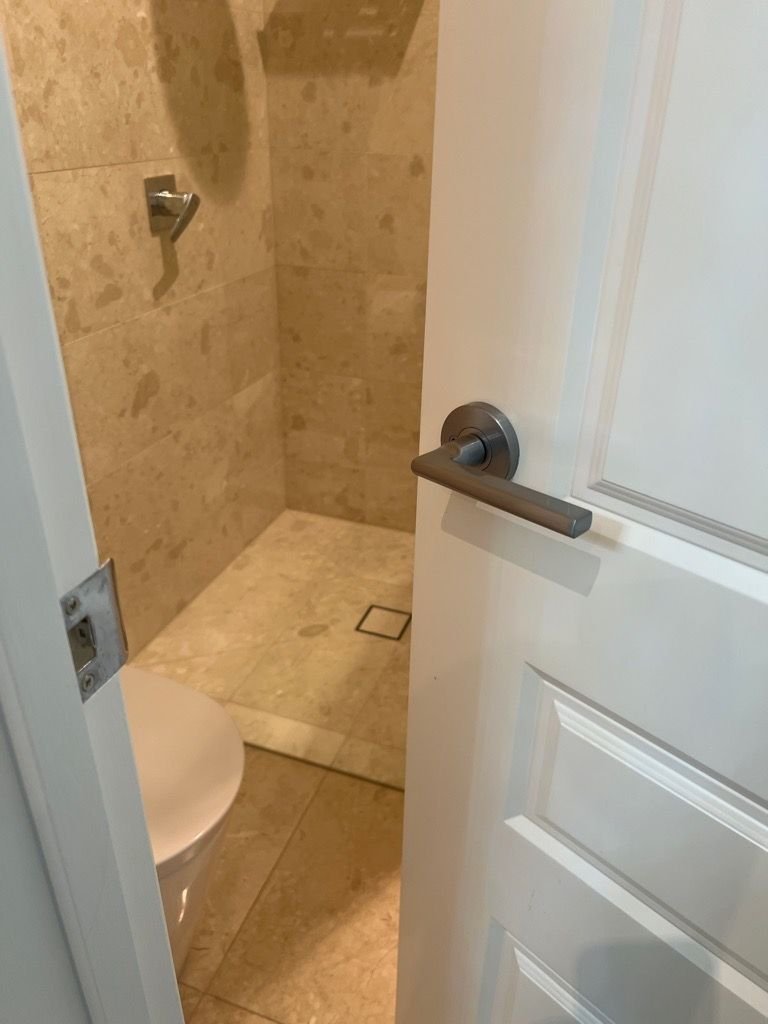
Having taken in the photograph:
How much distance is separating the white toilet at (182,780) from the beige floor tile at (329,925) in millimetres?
152

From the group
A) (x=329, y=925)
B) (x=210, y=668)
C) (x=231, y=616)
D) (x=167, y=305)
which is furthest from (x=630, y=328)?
(x=231, y=616)

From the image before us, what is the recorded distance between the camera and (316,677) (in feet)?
6.40

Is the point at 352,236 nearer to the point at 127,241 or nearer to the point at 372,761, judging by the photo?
the point at 127,241

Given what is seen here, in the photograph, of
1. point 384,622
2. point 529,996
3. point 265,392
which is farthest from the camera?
point 265,392

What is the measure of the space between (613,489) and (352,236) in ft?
6.00

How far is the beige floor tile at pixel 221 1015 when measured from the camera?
1.26 m

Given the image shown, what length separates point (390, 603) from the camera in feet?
7.36

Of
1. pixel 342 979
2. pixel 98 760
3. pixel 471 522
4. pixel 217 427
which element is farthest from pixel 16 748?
pixel 217 427

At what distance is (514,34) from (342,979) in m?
1.41

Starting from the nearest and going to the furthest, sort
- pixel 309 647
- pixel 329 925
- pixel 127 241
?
pixel 329 925, pixel 127 241, pixel 309 647

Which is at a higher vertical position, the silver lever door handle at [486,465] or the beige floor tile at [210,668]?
the silver lever door handle at [486,465]

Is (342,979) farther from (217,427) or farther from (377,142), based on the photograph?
(377,142)

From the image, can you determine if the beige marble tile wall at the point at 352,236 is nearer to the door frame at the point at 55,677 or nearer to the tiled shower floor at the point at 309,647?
the tiled shower floor at the point at 309,647

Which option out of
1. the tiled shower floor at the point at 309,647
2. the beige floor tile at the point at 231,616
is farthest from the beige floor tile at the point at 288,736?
the beige floor tile at the point at 231,616
